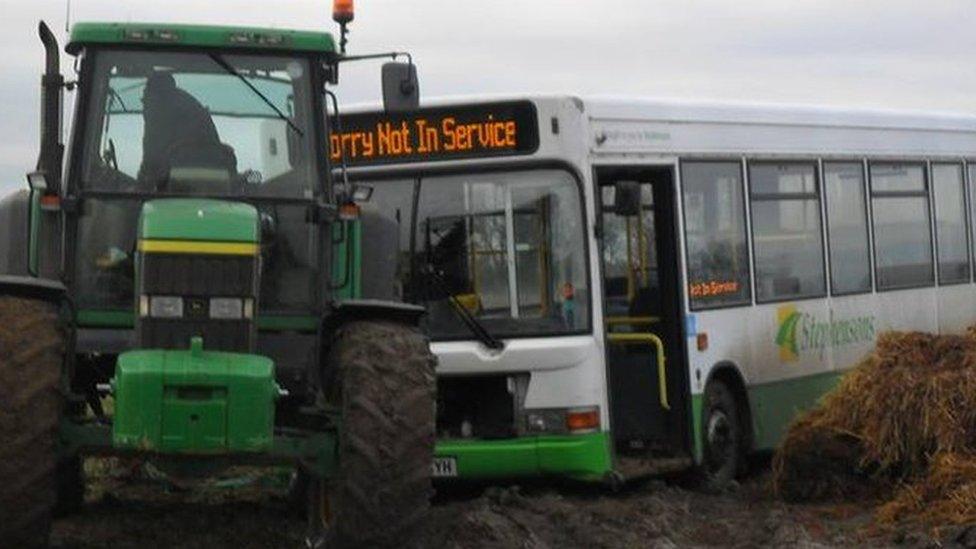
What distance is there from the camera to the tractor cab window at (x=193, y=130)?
11.1m

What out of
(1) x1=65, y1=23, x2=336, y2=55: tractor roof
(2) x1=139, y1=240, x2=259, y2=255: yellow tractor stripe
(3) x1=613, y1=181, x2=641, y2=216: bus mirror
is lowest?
(2) x1=139, y1=240, x2=259, y2=255: yellow tractor stripe

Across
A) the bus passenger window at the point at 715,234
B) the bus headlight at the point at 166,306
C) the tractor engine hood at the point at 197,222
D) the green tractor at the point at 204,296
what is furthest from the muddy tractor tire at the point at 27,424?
the bus passenger window at the point at 715,234

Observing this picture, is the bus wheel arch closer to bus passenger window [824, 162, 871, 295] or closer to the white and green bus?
the white and green bus

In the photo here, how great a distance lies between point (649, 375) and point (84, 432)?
602cm

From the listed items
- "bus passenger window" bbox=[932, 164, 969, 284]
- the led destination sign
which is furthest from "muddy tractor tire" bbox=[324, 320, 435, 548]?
"bus passenger window" bbox=[932, 164, 969, 284]

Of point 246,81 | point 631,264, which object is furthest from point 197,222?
point 631,264

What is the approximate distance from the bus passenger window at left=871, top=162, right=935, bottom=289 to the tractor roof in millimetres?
8329

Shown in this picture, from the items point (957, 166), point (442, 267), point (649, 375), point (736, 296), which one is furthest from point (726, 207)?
point (957, 166)

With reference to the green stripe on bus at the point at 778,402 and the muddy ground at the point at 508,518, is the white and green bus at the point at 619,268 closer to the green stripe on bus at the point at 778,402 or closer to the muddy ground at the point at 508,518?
the green stripe on bus at the point at 778,402

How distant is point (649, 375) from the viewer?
50.6 feet

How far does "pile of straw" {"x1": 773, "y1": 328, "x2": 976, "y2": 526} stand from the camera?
43.4 feet

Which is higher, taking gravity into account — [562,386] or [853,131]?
[853,131]

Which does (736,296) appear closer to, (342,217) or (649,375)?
(649,375)

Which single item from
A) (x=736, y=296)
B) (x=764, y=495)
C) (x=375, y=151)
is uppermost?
(x=375, y=151)
